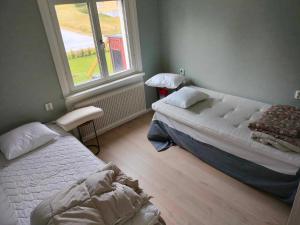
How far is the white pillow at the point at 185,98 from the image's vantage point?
8.36 ft

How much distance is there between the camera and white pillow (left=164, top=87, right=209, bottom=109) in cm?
255

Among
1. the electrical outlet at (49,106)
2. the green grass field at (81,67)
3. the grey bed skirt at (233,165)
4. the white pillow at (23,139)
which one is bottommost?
the grey bed skirt at (233,165)

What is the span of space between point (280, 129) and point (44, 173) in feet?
6.92

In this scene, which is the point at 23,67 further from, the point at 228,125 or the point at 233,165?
the point at 233,165

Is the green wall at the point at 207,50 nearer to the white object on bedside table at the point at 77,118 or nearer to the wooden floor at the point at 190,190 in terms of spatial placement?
the white object on bedside table at the point at 77,118

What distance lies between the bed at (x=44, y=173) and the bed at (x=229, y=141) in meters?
1.10

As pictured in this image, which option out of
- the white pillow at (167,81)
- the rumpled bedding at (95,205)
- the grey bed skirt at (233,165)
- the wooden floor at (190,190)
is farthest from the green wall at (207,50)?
the rumpled bedding at (95,205)

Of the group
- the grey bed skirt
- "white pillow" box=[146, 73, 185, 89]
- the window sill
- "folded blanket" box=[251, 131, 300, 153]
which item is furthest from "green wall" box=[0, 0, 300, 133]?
the grey bed skirt

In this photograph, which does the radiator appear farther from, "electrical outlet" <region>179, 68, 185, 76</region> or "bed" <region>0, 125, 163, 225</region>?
"bed" <region>0, 125, 163, 225</region>

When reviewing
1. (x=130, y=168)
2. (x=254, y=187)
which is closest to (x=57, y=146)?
(x=130, y=168)

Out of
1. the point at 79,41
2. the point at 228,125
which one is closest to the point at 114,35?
the point at 79,41

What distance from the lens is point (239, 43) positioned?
2.55 metres

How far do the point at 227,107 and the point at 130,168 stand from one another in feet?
4.53

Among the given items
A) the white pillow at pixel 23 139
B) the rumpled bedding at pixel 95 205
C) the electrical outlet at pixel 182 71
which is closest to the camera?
the rumpled bedding at pixel 95 205
